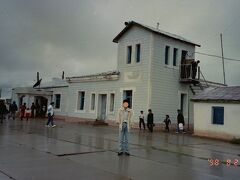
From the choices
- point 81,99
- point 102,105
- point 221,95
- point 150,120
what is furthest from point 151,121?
point 81,99

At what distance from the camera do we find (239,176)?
8.64 m

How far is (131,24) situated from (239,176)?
19.6 meters

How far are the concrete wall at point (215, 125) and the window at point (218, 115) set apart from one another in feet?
0.66

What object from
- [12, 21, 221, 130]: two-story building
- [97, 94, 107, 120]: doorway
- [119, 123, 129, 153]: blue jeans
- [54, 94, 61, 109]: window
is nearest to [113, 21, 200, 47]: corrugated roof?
[12, 21, 221, 130]: two-story building

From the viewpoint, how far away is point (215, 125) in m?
20.9

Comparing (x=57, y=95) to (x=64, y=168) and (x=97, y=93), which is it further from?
(x=64, y=168)

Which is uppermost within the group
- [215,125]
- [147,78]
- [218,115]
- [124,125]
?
[147,78]

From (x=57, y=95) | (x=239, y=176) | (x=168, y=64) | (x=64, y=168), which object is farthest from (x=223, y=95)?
(x=57, y=95)

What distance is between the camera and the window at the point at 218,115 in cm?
2067

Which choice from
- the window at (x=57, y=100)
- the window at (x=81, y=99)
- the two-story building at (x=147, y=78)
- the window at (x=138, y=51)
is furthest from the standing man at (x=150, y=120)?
the window at (x=57, y=100)

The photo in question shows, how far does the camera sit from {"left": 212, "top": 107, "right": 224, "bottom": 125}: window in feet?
67.8

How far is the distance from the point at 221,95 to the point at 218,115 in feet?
4.36

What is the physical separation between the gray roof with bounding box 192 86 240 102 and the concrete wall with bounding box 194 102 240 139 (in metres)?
0.33

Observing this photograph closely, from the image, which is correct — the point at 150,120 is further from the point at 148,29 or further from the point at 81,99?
the point at 81,99
